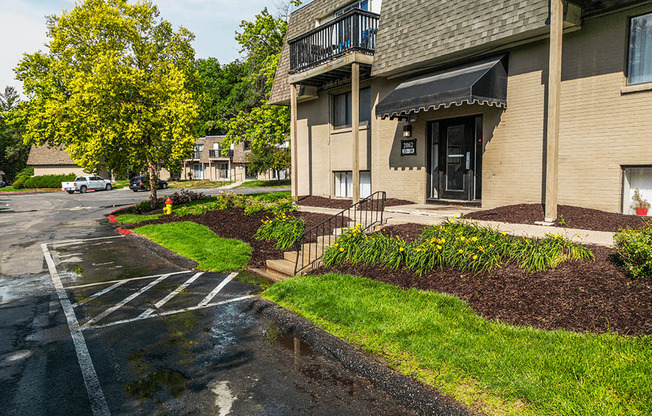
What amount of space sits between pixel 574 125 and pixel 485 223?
3158 mm

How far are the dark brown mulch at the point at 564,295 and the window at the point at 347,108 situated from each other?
9.96 m

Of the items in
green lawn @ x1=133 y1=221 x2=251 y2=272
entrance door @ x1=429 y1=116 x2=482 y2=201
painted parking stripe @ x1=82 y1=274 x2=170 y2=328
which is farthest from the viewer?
entrance door @ x1=429 y1=116 x2=482 y2=201

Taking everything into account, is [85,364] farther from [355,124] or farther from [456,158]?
[456,158]

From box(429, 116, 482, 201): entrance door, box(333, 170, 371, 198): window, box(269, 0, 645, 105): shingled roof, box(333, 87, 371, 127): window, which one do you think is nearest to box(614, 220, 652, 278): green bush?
box(269, 0, 645, 105): shingled roof

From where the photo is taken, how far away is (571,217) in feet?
28.3

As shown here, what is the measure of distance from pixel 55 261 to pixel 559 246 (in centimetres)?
1102

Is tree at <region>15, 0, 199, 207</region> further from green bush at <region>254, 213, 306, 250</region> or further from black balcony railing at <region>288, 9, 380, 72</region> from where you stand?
green bush at <region>254, 213, 306, 250</region>

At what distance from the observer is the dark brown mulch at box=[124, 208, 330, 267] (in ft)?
31.9

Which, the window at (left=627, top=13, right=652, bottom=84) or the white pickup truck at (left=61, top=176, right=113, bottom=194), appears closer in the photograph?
the window at (left=627, top=13, right=652, bottom=84)

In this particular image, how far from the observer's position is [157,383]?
4.28 metres

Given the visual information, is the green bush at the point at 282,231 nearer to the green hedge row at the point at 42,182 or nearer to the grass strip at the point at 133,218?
the grass strip at the point at 133,218

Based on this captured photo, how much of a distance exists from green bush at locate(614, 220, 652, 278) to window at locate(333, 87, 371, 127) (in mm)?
10570

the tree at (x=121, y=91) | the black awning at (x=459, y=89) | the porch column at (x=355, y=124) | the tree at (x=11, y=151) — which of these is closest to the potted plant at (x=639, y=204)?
the black awning at (x=459, y=89)

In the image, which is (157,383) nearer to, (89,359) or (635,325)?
(89,359)
